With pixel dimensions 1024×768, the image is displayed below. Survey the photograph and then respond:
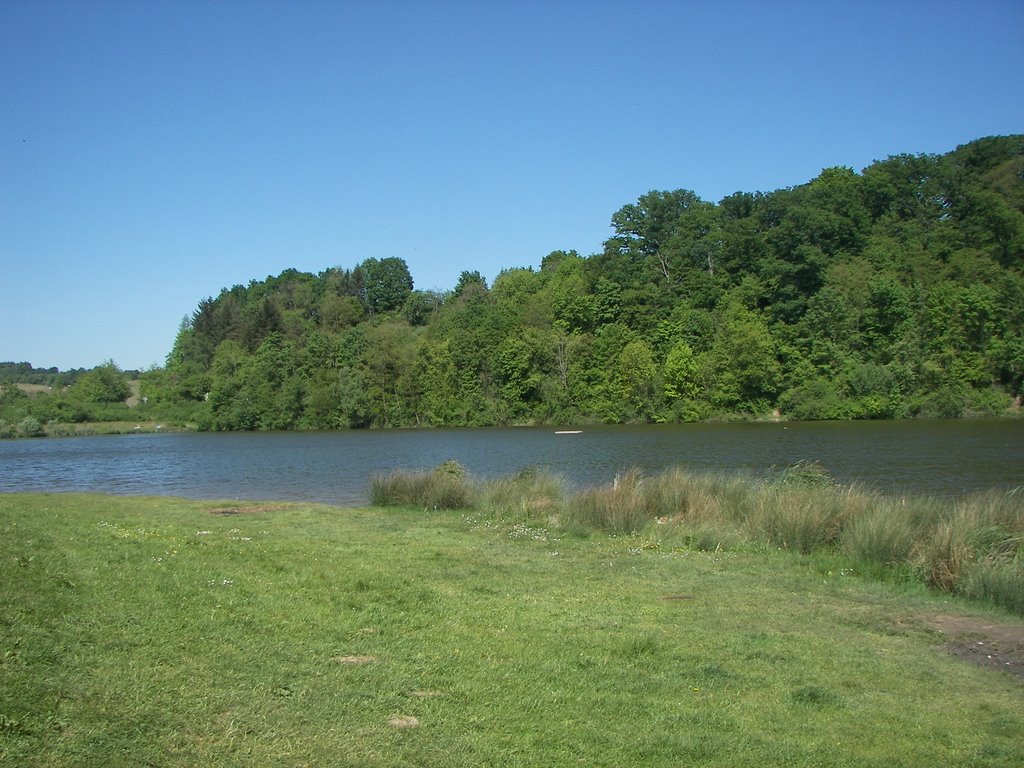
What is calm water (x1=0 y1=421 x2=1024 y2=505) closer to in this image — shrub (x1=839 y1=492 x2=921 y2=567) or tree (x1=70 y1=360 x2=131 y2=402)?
shrub (x1=839 y1=492 x2=921 y2=567)

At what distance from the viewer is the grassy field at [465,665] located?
17.2 ft

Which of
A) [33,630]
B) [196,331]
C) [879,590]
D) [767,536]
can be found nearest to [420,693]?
[33,630]

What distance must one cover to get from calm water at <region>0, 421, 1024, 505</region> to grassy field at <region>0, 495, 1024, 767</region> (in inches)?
614

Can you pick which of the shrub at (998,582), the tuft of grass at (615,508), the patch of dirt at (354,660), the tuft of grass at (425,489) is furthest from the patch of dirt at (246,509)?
the shrub at (998,582)

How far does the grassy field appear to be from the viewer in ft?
17.2

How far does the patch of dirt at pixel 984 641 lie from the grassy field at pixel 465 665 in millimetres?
33

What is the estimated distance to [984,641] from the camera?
879 cm

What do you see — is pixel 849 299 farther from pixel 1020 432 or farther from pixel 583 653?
pixel 583 653

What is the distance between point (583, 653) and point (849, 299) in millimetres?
73931

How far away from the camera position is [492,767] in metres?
5.23

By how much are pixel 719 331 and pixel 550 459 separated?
44397mm

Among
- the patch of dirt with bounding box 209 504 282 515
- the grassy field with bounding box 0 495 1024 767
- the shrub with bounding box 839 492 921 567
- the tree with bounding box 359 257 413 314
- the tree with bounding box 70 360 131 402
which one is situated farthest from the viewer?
the tree with bounding box 359 257 413 314

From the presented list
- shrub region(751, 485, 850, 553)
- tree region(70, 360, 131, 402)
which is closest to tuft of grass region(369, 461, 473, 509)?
shrub region(751, 485, 850, 553)

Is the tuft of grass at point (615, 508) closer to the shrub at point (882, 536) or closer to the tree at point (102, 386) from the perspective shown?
the shrub at point (882, 536)
